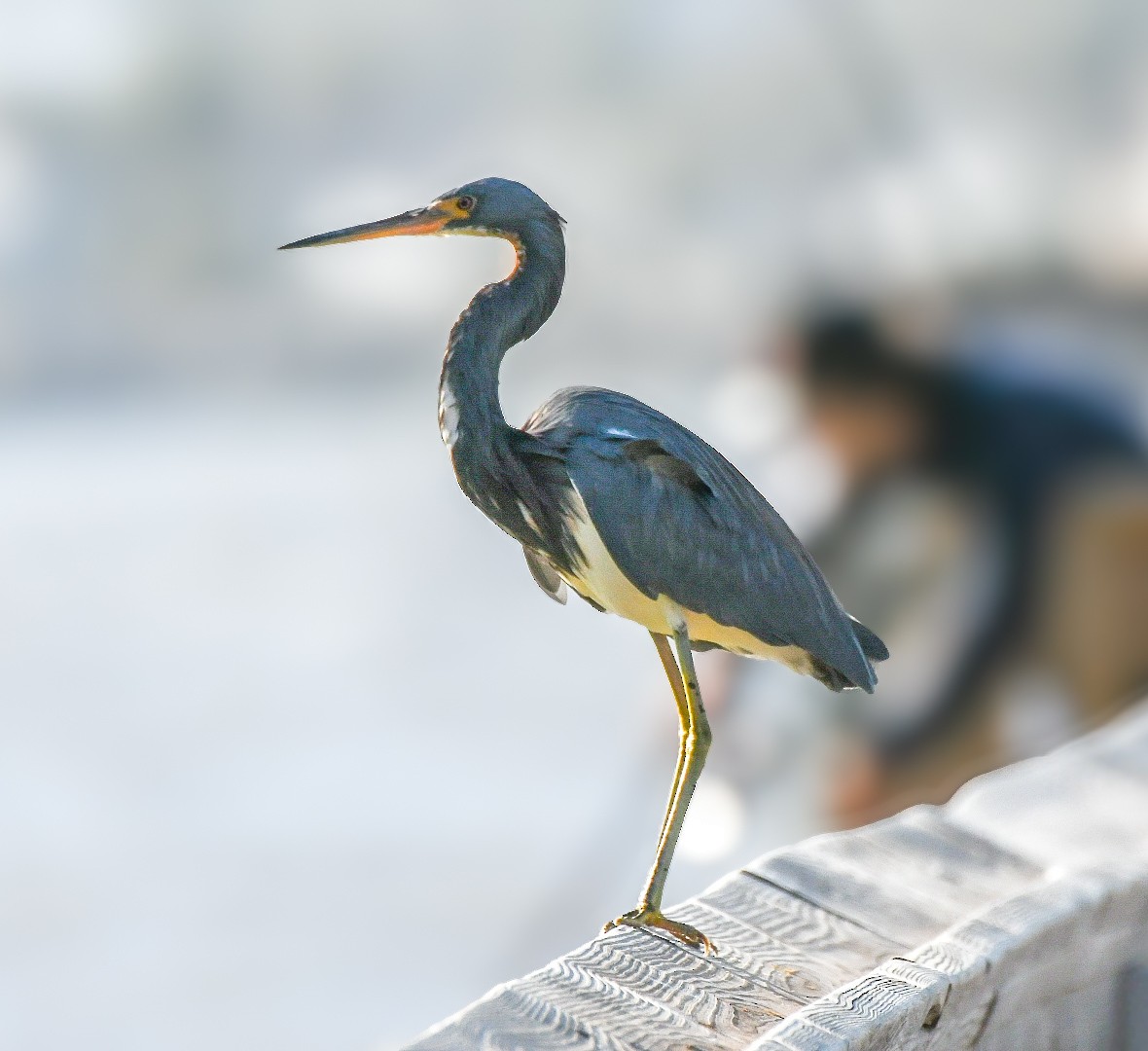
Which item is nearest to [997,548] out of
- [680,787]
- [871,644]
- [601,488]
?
[871,644]

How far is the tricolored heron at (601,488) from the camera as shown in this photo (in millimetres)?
1295

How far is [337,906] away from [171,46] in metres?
5.22

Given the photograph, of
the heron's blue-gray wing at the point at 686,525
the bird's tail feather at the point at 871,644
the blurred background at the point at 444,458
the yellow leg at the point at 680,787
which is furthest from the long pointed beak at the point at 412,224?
the blurred background at the point at 444,458

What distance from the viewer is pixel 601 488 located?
1.29m

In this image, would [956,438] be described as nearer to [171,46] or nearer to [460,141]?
[460,141]

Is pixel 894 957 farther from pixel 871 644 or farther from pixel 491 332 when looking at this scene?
pixel 491 332

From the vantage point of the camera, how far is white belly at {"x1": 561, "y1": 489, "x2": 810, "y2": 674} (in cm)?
131

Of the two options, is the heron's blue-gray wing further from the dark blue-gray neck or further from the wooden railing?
the wooden railing

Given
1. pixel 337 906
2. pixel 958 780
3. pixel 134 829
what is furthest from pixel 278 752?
pixel 958 780

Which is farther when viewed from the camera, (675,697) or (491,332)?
(675,697)

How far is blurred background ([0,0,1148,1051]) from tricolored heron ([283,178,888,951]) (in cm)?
217

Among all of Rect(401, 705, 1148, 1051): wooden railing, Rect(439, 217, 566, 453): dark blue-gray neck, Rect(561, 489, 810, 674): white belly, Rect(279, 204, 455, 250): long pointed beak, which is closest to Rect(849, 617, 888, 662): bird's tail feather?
Rect(561, 489, 810, 674): white belly

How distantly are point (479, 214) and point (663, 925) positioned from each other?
1.97 feet

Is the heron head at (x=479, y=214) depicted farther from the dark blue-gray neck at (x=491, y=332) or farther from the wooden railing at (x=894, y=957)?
the wooden railing at (x=894, y=957)
